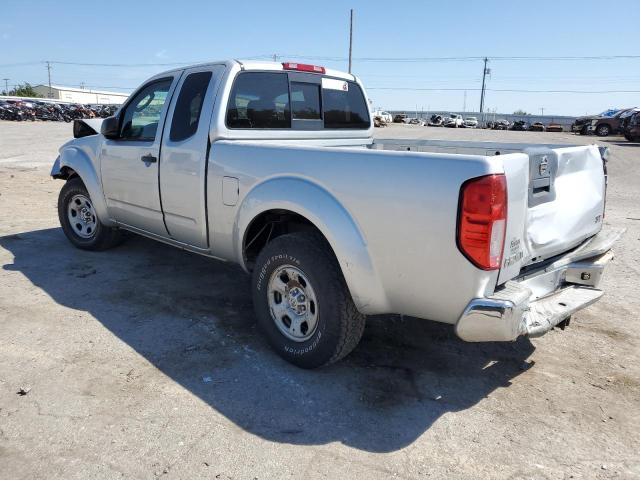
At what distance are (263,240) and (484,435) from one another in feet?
6.92

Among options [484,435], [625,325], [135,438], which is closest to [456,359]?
[484,435]

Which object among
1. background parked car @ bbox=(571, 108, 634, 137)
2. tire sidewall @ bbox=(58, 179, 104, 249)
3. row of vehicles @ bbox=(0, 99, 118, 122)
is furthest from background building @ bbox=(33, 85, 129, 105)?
tire sidewall @ bbox=(58, 179, 104, 249)

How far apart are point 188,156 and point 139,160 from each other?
82 cm

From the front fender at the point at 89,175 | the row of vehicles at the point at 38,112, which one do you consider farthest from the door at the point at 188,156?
the row of vehicles at the point at 38,112

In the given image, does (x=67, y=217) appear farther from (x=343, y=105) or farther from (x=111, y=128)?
(x=343, y=105)

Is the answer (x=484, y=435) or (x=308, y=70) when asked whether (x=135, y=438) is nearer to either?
(x=484, y=435)

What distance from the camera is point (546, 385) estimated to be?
10.7ft

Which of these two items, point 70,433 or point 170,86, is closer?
point 70,433

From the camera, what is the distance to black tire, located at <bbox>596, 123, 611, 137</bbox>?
35.7 metres

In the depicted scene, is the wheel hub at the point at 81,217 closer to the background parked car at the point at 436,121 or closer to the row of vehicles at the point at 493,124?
the row of vehicles at the point at 493,124

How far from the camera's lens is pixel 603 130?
3606 centimetres

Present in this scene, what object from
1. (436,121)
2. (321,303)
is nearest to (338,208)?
(321,303)

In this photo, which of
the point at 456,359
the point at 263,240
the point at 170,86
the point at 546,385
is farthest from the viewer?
the point at 170,86

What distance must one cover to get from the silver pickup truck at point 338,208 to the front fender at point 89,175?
193mm
